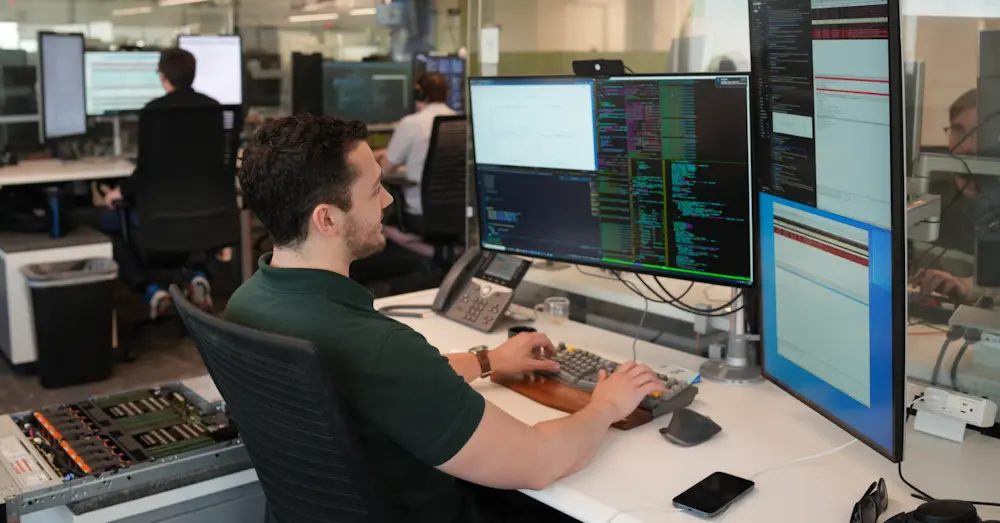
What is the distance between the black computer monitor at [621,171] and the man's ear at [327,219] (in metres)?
0.74

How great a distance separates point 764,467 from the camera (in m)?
1.57

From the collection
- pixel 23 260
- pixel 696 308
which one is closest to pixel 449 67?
pixel 23 260

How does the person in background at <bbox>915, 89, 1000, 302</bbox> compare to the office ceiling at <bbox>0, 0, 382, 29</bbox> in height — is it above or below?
below

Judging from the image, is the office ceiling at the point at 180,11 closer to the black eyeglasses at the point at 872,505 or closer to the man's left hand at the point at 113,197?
the man's left hand at the point at 113,197

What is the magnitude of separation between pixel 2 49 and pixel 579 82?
5.11 m

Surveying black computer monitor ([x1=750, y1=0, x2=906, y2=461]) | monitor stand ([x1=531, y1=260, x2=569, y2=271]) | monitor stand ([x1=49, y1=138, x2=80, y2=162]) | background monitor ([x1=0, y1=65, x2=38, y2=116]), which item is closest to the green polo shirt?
black computer monitor ([x1=750, y1=0, x2=906, y2=461])

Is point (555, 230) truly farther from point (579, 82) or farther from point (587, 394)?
point (587, 394)

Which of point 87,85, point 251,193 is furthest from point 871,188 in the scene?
point 87,85

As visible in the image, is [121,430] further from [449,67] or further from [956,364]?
[449,67]

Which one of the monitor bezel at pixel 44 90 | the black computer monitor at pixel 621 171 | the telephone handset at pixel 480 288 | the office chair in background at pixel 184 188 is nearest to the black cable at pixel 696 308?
the black computer monitor at pixel 621 171

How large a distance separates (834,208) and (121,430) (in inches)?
55.3

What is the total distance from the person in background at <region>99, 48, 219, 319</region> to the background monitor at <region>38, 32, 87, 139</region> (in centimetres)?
46

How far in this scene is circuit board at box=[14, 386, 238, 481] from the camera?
1807 millimetres

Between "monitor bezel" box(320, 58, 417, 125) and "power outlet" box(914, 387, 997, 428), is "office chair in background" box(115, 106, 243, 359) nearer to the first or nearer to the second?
"monitor bezel" box(320, 58, 417, 125)
